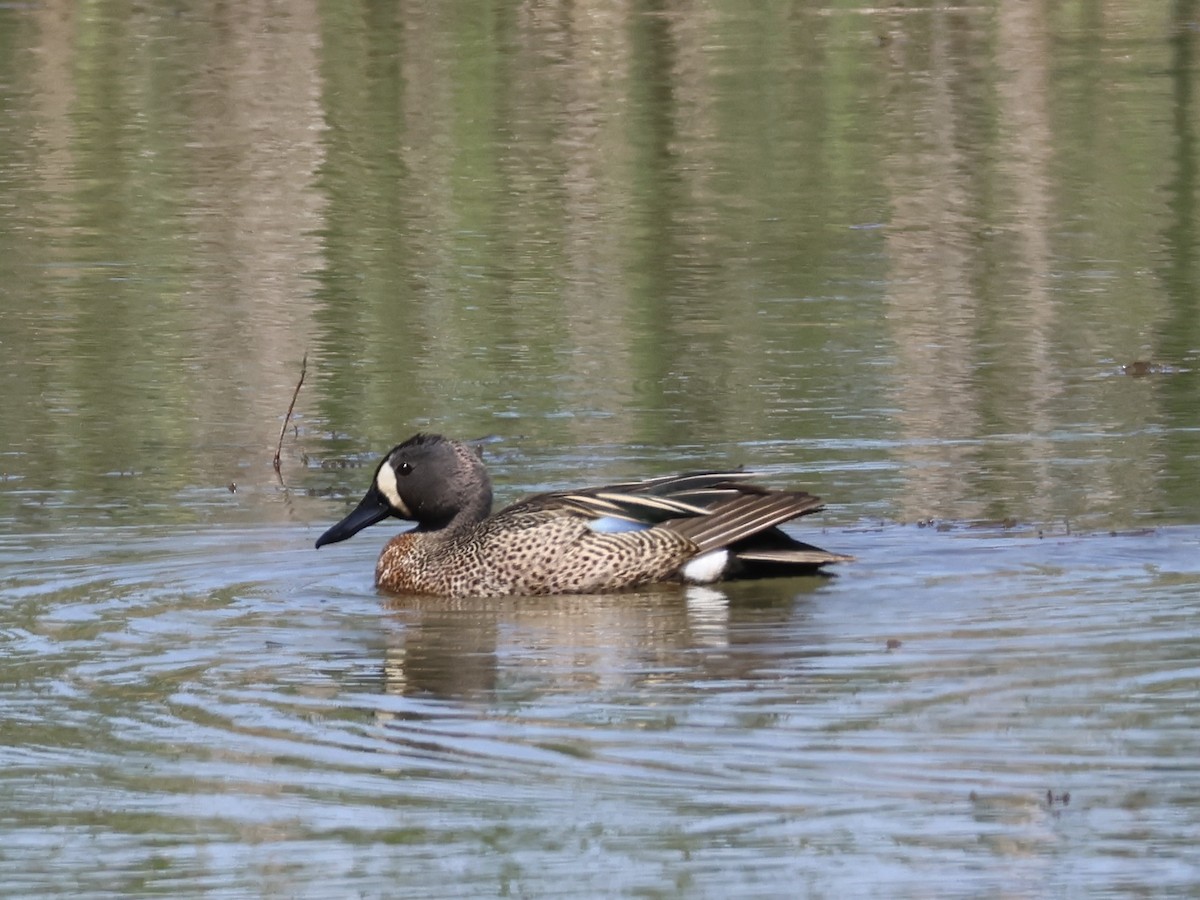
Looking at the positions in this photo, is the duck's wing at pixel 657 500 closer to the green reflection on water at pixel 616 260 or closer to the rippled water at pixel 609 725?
the rippled water at pixel 609 725

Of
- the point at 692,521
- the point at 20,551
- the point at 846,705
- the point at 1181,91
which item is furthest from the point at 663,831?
the point at 1181,91

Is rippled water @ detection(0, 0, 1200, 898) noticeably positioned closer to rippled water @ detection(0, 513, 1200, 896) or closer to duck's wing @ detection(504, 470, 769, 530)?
rippled water @ detection(0, 513, 1200, 896)

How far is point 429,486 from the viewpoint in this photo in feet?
34.2

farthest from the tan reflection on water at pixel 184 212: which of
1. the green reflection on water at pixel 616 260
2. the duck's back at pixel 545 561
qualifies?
the duck's back at pixel 545 561

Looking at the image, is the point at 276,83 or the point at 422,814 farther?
the point at 276,83

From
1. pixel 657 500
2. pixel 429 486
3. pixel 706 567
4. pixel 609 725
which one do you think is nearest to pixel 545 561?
pixel 657 500

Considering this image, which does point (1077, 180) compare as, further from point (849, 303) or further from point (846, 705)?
point (846, 705)

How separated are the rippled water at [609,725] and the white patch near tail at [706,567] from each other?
14 cm

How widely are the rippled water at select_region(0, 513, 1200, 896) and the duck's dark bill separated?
15cm

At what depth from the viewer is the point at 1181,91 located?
26844 millimetres

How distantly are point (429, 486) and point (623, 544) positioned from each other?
967 mm

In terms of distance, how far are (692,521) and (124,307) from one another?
748 cm

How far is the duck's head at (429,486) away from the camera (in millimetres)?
10391

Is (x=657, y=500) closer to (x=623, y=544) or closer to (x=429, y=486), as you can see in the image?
(x=623, y=544)
